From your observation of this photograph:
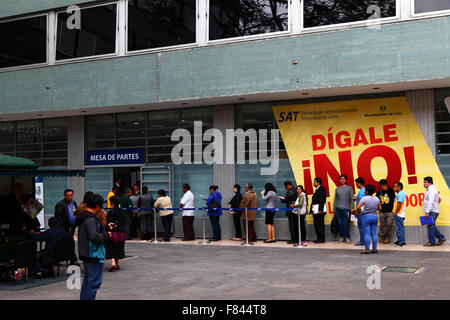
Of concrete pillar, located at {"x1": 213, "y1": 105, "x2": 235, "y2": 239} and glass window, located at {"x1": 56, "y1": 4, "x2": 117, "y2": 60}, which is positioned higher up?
glass window, located at {"x1": 56, "y1": 4, "x2": 117, "y2": 60}

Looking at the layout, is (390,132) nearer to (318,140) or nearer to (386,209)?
(318,140)

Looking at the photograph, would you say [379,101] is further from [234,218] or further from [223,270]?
[223,270]

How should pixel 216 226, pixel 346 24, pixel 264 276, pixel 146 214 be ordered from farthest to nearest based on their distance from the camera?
pixel 146 214, pixel 216 226, pixel 346 24, pixel 264 276

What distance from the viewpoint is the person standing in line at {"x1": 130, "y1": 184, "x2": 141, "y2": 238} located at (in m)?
17.0

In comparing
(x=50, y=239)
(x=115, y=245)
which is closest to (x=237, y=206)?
(x=115, y=245)

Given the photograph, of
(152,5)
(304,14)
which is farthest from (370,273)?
(152,5)

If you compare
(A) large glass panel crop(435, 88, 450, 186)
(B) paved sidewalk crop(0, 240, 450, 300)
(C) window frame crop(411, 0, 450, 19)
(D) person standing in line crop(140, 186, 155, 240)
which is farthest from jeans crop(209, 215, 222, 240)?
(C) window frame crop(411, 0, 450, 19)

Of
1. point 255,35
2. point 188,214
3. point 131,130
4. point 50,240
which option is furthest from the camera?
point 131,130

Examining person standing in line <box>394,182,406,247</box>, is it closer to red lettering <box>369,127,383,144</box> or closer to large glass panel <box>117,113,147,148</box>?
red lettering <box>369,127,383,144</box>

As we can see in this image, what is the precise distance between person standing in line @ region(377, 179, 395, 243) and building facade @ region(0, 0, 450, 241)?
24.9 inches

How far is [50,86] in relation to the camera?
713 inches

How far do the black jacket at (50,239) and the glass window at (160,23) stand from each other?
807 centimetres

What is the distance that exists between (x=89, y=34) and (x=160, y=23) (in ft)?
8.86

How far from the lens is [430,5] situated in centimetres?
1316
